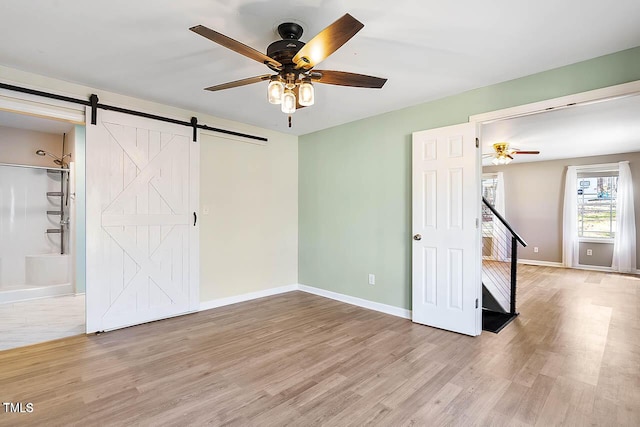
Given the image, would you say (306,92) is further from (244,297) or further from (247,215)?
(244,297)

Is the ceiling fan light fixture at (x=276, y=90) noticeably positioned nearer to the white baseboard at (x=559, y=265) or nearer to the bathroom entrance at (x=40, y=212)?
the bathroom entrance at (x=40, y=212)

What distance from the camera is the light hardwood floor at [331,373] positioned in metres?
1.92

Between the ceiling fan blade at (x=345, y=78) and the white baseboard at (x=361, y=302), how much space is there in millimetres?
2622

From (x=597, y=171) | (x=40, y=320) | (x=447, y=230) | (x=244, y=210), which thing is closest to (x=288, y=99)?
(x=447, y=230)

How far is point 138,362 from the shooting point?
2.58m

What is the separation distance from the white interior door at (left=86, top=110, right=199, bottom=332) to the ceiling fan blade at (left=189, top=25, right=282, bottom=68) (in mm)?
2195

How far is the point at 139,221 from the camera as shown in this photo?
3.49 m

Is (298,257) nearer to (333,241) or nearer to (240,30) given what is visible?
(333,241)

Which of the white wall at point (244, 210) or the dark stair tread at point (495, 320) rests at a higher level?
the white wall at point (244, 210)

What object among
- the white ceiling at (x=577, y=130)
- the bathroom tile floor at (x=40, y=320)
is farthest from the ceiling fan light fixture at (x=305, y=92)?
the bathroom tile floor at (x=40, y=320)

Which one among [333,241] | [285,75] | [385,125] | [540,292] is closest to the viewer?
[285,75]

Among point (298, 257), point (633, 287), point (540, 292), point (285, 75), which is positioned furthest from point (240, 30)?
point (633, 287)

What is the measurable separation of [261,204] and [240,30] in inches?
108

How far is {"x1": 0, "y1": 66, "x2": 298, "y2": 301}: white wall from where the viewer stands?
4.04 m
